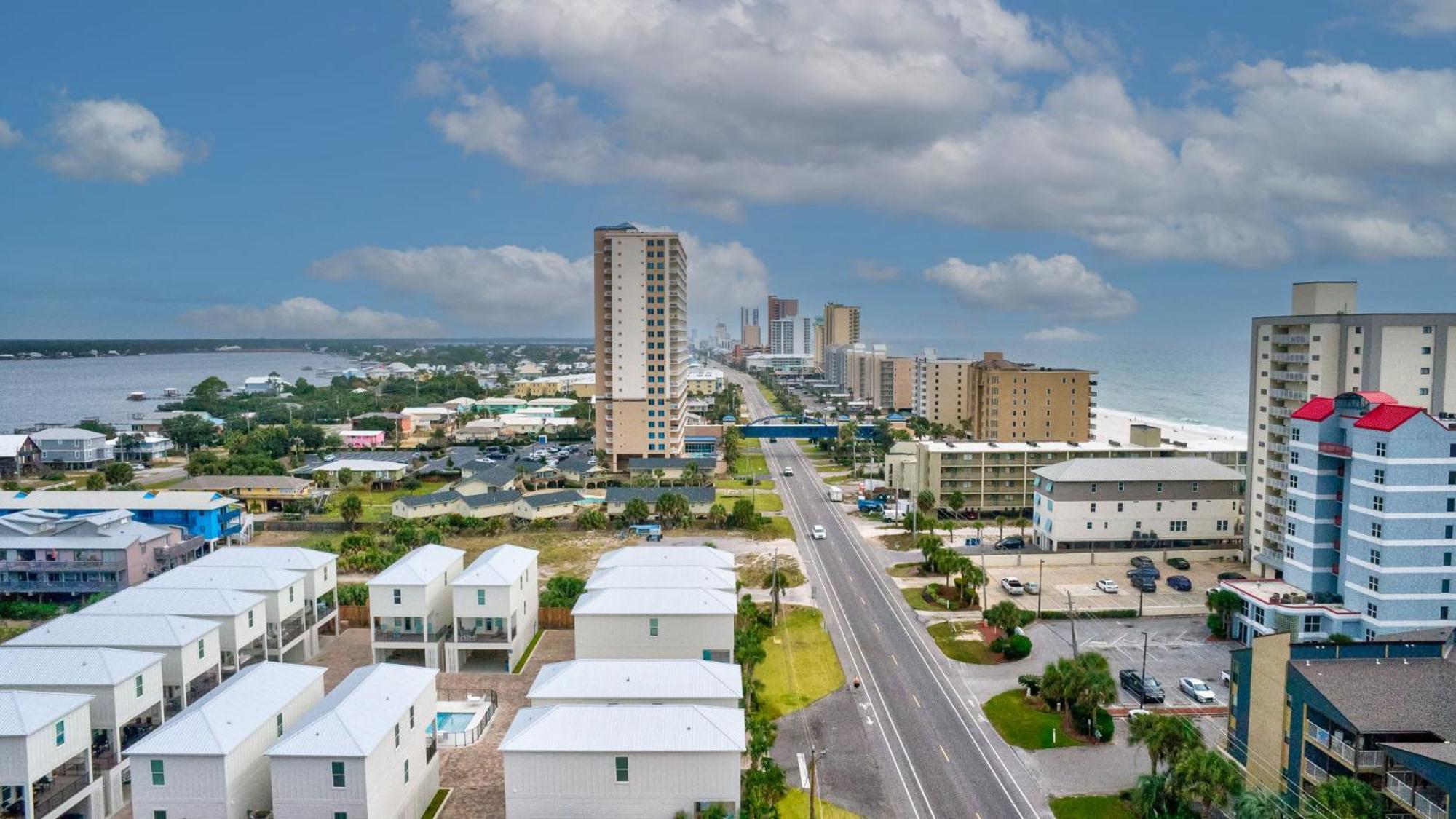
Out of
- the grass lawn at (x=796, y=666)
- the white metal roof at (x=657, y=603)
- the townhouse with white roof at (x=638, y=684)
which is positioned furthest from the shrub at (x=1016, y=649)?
the townhouse with white roof at (x=638, y=684)

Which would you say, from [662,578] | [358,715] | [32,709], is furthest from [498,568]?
[32,709]

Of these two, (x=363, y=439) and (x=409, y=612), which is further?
(x=363, y=439)

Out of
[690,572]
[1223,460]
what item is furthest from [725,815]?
[1223,460]

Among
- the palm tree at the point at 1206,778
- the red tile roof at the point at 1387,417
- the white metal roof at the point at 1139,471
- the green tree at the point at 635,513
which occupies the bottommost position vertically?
the green tree at the point at 635,513

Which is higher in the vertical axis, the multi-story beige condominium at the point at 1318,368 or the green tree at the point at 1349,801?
the multi-story beige condominium at the point at 1318,368

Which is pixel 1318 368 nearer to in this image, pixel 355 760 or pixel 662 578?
pixel 662 578

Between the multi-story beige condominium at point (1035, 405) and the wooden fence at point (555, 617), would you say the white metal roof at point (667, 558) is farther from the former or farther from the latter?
the multi-story beige condominium at point (1035, 405)
